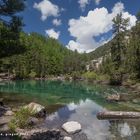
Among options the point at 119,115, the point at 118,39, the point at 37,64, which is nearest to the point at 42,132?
the point at 119,115

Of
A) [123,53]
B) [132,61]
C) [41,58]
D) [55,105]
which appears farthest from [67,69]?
[55,105]

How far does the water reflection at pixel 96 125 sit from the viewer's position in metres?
20.3

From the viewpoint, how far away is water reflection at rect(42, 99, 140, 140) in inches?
798

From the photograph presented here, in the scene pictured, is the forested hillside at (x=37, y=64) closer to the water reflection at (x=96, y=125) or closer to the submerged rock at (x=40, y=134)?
the water reflection at (x=96, y=125)

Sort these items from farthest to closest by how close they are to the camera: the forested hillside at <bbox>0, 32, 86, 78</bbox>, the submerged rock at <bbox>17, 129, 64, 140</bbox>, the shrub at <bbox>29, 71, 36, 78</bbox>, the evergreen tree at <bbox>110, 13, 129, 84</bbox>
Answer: the shrub at <bbox>29, 71, 36, 78</bbox>
the forested hillside at <bbox>0, 32, 86, 78</bbox>
the evergreen tree at <bbox>110, 13, 129, 84</bbox>
the submerged rock at <bbox>17, 129, 64, 140</bbox>

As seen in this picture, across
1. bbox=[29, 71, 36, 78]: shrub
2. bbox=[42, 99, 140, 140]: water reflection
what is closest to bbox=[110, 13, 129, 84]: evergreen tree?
bbox=[29, 71, 36, 78]: shrub

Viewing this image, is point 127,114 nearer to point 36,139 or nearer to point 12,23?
point 36,139

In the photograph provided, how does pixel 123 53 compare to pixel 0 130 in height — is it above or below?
above

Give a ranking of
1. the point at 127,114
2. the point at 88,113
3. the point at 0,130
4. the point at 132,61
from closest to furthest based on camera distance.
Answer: the point at 0,130 < the point at 127,114 < the point at 88,113 < the point at 132,61

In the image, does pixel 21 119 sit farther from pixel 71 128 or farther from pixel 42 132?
pixel 71 128

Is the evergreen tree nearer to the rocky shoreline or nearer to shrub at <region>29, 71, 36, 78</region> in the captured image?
shrub at <region>29, 71, 36, 78</region>

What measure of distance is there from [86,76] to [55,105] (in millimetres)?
68919

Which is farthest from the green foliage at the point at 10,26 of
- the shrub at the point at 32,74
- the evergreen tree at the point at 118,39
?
the shrub at the point at 32,74

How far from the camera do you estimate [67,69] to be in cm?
14300
